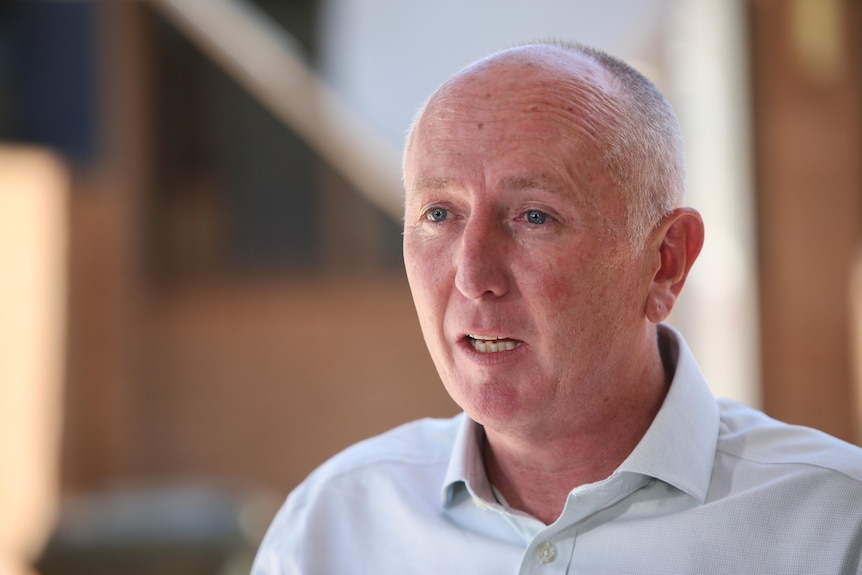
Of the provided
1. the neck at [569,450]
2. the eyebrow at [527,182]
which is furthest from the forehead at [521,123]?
the neck at [569,450]

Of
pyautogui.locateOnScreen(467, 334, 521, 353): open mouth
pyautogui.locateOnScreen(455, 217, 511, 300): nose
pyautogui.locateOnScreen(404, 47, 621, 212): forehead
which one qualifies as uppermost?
pyautogui.locateOnScreen(404, 47, 621, 212): forehead

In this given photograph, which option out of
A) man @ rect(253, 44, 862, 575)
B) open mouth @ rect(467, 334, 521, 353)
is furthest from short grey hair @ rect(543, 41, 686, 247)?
open mouth @ rect(467, 334, 521, 353)

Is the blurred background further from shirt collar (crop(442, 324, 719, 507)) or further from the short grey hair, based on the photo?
the short grey hair

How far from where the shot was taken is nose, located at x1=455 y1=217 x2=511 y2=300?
46.3 inches

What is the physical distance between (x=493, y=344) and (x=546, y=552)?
27 cm

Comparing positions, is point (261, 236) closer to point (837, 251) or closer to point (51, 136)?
point (51, 136)

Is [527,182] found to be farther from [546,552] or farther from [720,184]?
[720,184]

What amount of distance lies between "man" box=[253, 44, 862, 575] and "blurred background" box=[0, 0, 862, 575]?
8.57 feet

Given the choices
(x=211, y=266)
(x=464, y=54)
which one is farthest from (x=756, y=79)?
(x=211, y=266)

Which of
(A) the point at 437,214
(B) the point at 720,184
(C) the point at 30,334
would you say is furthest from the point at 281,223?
(A) the point at 437,214

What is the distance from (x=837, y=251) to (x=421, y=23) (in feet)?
8.84

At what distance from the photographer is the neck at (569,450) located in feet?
4.19

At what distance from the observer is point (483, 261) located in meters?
1.18

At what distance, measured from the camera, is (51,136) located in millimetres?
4953
